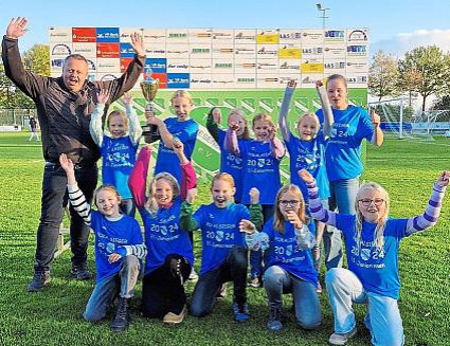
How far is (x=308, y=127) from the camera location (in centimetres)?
457

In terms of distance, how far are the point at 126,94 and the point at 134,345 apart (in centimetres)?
234

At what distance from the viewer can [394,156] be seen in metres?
19.2

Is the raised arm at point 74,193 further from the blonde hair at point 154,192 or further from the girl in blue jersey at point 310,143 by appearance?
the girl in blue jersey at point 310,143

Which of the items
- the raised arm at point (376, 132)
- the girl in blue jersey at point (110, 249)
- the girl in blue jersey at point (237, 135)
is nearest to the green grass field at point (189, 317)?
the girl in blue jersey at point (110, 249)

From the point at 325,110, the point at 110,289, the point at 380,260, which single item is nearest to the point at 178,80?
the point at 325,110

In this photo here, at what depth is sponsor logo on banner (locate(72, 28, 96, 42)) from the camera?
8586 millimetres

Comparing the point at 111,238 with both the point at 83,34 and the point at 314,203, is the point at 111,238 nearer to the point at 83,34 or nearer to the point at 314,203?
the point at 314,203

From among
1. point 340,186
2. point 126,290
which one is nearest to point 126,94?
point 126,290

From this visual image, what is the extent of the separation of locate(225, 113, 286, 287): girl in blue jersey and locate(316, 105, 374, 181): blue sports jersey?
48 centimetres

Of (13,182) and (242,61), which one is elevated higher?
(242,61)

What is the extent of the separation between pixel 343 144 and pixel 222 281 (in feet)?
5.60

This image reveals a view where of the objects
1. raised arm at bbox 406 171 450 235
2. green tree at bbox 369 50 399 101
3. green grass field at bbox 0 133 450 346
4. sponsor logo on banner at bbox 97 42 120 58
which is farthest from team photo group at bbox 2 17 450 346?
green tree at bbox 369 50 399 101

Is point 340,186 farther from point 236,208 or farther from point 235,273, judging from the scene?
point 235,273

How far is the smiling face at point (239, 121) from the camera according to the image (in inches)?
191
